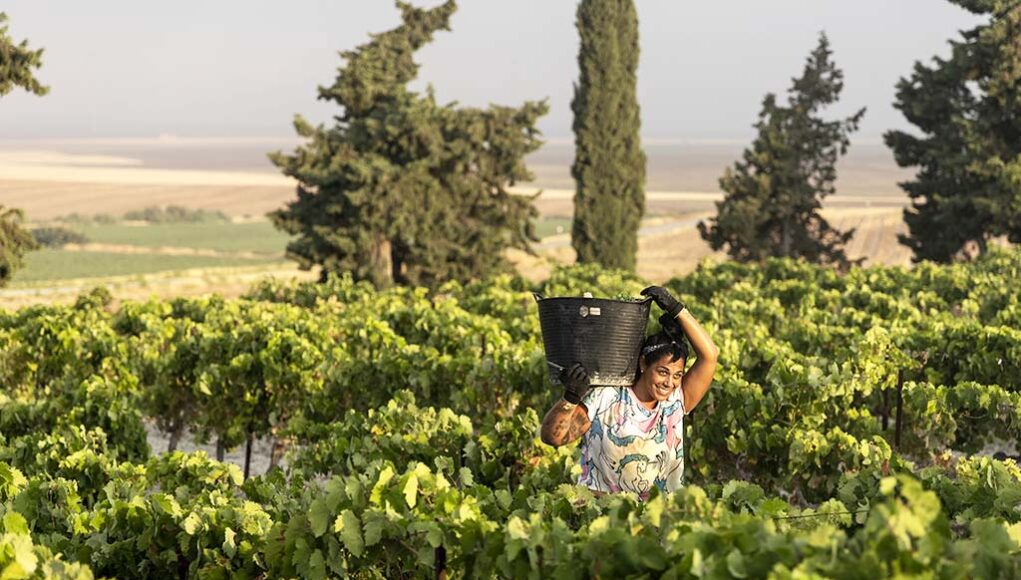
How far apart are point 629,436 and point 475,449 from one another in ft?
9.62

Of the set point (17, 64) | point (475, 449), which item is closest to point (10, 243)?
point (17, 64)

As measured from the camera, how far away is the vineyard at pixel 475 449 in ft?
13.8

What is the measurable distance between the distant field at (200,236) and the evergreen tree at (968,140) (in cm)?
4042

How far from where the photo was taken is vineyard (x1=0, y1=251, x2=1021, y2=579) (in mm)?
4195

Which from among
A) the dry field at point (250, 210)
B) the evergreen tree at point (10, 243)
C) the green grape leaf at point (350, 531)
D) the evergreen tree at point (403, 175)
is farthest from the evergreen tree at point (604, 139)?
the green grape leaf at point (350, 531)

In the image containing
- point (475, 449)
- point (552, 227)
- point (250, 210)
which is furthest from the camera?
point (250, 210)

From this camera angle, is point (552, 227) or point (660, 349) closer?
point (660, 349)

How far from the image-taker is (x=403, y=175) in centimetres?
2881

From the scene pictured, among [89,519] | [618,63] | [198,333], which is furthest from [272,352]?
[618,63]

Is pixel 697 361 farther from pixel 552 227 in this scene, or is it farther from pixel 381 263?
pixel 552 227

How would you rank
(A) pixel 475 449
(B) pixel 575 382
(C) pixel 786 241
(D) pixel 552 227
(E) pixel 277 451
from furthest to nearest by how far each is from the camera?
(D) pixel 552 227, (C) pixel 786 241, (E) pixel 277 451, (A) pixel 475 449, (B) pixel 575 382

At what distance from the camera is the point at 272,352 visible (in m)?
13.1

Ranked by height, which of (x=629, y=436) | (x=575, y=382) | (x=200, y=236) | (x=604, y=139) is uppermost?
(x=604, y=139)

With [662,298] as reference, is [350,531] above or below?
below
